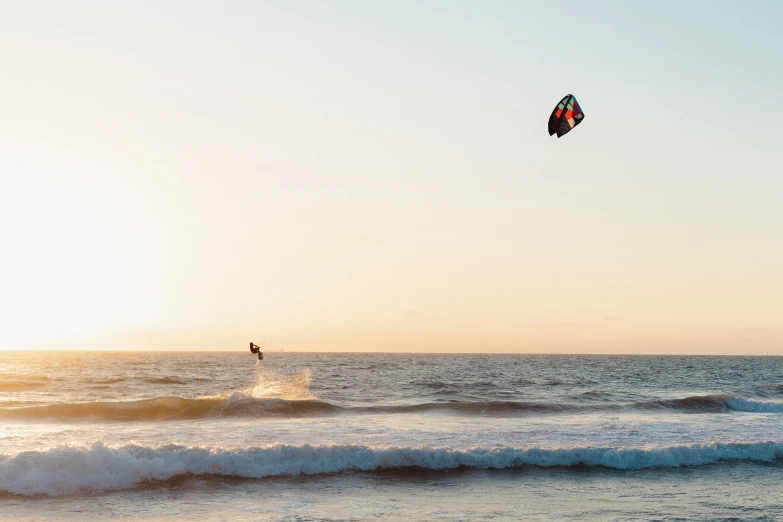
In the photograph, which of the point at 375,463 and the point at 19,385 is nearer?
the point at 375,463

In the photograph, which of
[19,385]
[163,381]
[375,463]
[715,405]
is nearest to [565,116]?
[375,463]

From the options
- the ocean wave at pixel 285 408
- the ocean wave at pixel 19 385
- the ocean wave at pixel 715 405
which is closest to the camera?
the ocean wave at pixel 285 408

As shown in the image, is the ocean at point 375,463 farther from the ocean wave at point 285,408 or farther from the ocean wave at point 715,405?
the ocean wave at point 715,405

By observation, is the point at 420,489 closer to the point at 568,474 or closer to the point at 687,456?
the point at 568,474

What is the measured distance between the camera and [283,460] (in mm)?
17844

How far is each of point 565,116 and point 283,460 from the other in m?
11.5

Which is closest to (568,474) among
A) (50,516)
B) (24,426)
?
(50,516)

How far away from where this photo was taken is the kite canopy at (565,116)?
17.4m

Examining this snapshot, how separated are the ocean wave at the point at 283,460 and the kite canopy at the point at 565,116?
885cm

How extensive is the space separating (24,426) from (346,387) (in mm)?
21360

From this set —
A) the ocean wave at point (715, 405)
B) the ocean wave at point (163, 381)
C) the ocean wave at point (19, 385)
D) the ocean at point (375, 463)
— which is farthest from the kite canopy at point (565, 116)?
the ocean wave at point (163, 381)

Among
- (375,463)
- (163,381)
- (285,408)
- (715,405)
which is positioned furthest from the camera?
(163,381)

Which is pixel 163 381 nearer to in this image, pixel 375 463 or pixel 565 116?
pixel 375 463

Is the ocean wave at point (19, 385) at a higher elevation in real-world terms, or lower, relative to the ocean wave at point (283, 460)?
higher
